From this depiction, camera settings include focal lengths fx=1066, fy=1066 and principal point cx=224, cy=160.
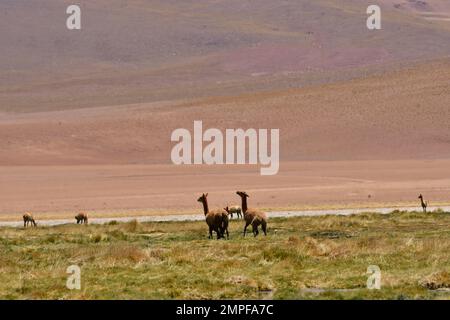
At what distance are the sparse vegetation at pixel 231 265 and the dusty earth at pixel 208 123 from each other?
21.3m

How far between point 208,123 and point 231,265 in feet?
246

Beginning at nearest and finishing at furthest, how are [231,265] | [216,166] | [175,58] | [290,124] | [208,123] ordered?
[231,265]
[216,166]
[290,124]
[208,123]
[175,58]

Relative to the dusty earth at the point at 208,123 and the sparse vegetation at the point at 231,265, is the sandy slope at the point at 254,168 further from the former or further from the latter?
the sparse vegetation at the point at 231,265

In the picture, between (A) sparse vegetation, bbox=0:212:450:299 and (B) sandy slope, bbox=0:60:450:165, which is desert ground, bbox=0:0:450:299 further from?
(B) sandy slope, bbox=0:60:450:165

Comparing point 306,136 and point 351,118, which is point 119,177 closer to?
point 306,136

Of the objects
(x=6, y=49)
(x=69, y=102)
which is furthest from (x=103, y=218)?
(x=6, y=49)

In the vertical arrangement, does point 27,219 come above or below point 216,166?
below

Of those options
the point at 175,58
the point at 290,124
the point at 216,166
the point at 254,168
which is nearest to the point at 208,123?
the point at 290,124

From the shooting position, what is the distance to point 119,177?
7112 centimetres

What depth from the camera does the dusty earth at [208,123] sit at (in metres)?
59.9

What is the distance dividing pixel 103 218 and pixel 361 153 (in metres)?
42.5

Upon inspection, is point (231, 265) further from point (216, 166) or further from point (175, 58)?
point (175, 58)

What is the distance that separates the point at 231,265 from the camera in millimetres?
18781

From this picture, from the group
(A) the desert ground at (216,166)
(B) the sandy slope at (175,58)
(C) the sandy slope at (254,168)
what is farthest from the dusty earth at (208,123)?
(B) the sandy slope at (175,58)
